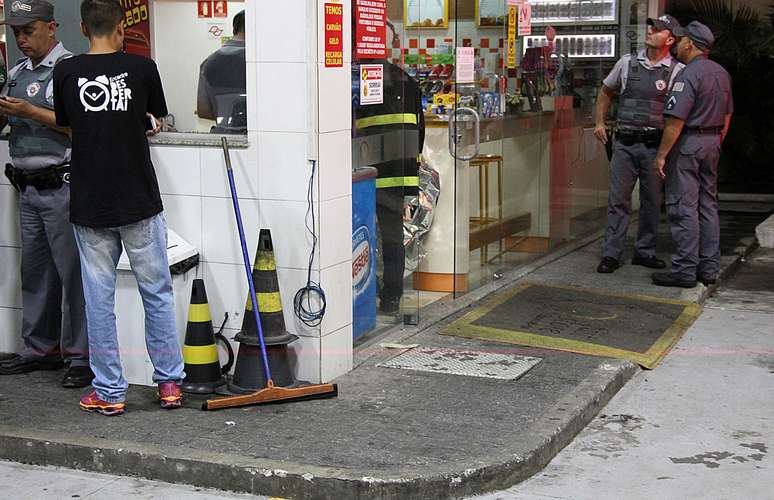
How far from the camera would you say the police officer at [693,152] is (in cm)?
830

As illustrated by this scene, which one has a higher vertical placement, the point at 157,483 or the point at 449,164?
the point at 449,164

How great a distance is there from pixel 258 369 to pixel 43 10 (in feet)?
7.14

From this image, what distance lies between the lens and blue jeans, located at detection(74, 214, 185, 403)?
17.5 feet

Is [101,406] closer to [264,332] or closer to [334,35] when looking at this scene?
[264,332]

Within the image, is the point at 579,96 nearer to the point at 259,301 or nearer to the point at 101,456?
the point at 259,301

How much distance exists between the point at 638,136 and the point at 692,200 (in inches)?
29.5

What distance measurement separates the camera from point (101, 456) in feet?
16.0

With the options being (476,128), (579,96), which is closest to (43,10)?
(476,128)

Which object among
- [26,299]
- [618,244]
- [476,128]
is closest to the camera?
[26,299]

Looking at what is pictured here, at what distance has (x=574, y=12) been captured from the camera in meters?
10.2

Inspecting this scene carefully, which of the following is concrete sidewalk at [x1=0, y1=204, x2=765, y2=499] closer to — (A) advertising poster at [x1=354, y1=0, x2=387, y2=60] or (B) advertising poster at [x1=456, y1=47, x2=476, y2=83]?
(A) advertising poster at [x1=354, y1=0, x2=387, y2=60]

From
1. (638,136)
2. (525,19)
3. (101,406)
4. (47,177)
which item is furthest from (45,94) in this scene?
(638,136)

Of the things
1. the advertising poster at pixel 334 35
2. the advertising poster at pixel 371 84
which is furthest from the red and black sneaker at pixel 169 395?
the advertising poster at pixel 371 84

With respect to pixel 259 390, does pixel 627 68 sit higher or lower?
higher
